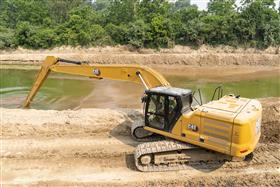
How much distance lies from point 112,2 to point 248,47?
64.2 feet

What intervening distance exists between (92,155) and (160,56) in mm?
18998

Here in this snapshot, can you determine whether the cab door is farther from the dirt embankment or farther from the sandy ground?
the dirt embankment

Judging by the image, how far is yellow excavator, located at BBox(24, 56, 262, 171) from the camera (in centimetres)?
721

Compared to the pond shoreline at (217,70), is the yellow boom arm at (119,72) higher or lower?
higher

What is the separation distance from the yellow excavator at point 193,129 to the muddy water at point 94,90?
5846mm

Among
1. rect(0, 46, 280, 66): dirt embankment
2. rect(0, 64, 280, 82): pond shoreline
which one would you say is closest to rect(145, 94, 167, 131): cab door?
rect(0, 64, 280, 82): pond shoreline

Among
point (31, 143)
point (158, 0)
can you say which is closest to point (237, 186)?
point (31, 143)

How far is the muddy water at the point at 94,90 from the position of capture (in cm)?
1465

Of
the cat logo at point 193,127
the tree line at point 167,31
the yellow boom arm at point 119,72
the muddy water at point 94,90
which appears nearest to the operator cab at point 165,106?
the cat logo at point 193,127

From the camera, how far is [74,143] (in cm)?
950

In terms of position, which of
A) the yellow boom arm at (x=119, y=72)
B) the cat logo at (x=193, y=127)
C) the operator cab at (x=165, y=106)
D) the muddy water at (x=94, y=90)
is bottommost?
the muddy water at (x=94, y=90)

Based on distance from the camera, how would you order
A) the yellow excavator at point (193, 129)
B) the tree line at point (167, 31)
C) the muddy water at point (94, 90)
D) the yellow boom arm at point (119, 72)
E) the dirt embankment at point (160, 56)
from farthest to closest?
the tree line at point (167, 31) < the dirt embankment at point (160, 56) < the muddy water at point (94, 90) < the yellow boom arm at point (119, 72) < the yellow excavator at point (193, 129)

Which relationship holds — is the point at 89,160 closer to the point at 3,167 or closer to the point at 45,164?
the point at 45,164

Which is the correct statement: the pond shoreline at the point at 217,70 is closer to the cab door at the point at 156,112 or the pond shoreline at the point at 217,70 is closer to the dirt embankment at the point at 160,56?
the dirt embankment at the point at 160,56
